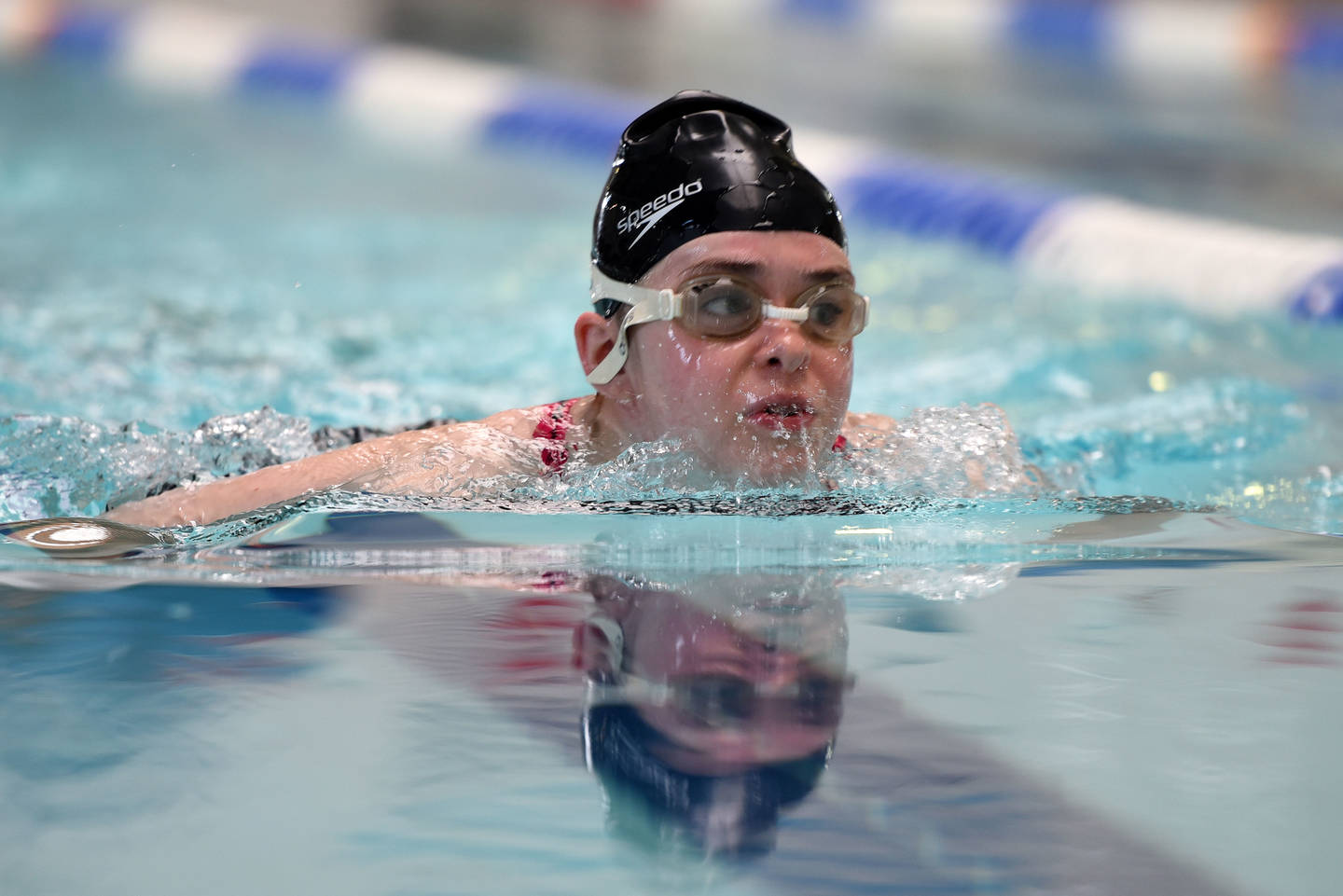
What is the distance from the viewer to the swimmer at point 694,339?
6.29ft

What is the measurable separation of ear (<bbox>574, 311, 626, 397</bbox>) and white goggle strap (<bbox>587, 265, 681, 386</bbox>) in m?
0.01

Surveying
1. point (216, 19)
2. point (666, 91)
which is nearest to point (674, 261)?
point (666, 91)

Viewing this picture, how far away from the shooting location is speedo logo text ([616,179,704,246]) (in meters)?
2.01

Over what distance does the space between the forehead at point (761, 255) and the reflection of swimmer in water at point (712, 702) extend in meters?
0.72

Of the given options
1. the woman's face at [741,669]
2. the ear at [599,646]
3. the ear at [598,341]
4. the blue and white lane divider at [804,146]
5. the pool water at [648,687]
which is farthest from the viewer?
the blue and white lane divider at [804,146]

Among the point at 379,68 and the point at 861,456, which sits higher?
the point at 379,68

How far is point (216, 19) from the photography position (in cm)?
818

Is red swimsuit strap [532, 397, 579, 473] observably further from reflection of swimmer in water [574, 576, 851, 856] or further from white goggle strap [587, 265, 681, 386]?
reflection of swimmer in water [574, 576, 851, 856]

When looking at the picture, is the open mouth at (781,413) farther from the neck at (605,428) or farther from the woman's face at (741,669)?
the woman's face at (741,669)

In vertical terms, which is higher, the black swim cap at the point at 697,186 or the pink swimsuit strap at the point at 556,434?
the black swim cap at the point at 697,186

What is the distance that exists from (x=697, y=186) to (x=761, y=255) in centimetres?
14

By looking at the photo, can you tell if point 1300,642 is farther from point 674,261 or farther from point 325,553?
point 674,261

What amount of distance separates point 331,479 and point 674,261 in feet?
1.96

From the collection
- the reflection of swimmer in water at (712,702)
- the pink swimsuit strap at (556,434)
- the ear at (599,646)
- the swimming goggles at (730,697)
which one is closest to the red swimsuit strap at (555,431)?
the pink swimsuit strap at (556,434)
